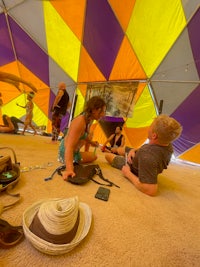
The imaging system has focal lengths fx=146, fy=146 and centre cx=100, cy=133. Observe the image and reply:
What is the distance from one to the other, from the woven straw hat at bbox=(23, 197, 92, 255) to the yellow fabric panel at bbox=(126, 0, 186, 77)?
3.35m

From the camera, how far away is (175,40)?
2.79 meters

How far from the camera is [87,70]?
4.20 metres

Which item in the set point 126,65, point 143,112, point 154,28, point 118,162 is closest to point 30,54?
point 126,65

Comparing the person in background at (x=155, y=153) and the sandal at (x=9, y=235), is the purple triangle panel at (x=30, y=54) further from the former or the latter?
the sandal at (x=9, y=235)

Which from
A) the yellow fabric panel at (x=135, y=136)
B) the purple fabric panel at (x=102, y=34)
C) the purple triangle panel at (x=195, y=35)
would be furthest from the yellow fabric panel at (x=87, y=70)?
the purple triangle panel at (x=195, y=35)

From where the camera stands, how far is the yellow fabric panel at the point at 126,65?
3.30 meters

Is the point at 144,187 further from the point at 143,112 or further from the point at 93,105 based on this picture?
the point at 143,112

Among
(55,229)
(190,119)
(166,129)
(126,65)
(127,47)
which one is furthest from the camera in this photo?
(126,65)

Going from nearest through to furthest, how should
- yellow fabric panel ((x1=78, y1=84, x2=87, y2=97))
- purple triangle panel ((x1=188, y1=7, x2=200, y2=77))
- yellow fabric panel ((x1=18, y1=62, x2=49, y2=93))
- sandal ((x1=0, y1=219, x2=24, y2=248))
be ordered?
sandal ((x1=0, y1=219, x2=24, y2=248)) < purple triangle panel ((x1=188, y1=7, x2=200, y2=77)) < yellow fabric panel ((x1=78, y1=84, x2=87, y2=97)) < yellow fabric panel ((x1=18, y1=62, x2=49, y2=93))

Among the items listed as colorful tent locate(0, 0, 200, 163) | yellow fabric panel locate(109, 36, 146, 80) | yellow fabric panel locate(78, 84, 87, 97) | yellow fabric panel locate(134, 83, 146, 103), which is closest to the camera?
colorful tent locate(0, 0, 200, 163)

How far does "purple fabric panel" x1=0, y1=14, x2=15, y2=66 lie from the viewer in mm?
3984

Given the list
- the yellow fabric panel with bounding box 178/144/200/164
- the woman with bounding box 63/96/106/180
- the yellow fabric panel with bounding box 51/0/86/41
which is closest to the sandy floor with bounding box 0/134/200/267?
the woman with bounding box 63/96/106/180

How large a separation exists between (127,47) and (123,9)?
2.20 ft

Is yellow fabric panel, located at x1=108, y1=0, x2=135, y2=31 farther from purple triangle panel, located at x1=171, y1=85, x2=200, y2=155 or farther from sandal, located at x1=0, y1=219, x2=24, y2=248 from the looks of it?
sandal, located at x1=0, y1=219, x2=24, y2=248
